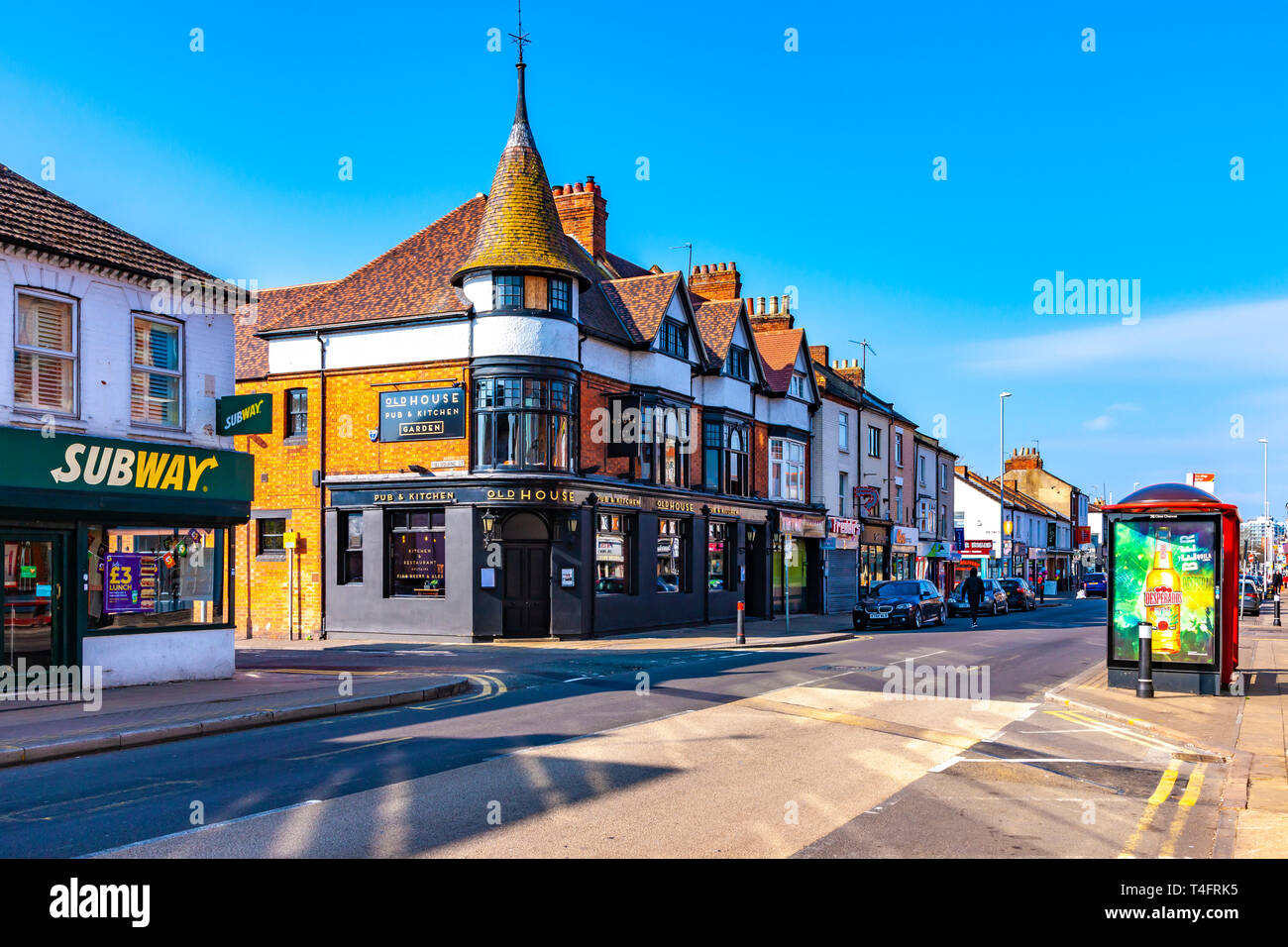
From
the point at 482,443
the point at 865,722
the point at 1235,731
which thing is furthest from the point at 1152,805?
the point at 482,443

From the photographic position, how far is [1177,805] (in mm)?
9070

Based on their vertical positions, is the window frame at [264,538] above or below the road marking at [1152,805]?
above

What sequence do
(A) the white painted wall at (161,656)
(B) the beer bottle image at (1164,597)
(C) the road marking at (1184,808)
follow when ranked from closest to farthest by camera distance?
(C) the road marking at (1184,808)
(B) the beer bottle image at (1164,597)
(A) the white painted wall at (161,656)

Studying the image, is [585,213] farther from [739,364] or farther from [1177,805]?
[1177,805]

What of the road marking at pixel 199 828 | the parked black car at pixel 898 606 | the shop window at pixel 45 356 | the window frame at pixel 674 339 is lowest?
the parked black car at pixel 898 606

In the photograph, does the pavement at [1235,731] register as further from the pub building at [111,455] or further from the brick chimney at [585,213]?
the brick chimney at [585,213]

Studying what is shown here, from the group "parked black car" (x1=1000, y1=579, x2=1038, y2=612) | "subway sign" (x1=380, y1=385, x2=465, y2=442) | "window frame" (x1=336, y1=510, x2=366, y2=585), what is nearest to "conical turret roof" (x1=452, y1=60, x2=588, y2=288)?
"subway sign" (x1=380, y1=385, x2=465, y2=442)

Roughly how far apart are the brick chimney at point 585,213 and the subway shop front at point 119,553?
20.9 metres

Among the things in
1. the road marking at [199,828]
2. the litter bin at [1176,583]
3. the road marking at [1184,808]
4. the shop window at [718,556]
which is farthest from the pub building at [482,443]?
the road marking at [1184,808]

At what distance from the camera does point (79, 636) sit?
52.3 feet

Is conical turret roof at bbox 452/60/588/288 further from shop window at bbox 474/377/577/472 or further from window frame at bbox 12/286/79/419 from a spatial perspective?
window frame at bbox 12/286/79/419

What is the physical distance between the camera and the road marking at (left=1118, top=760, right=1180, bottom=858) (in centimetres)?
757

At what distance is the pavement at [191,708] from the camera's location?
11.6 meters
